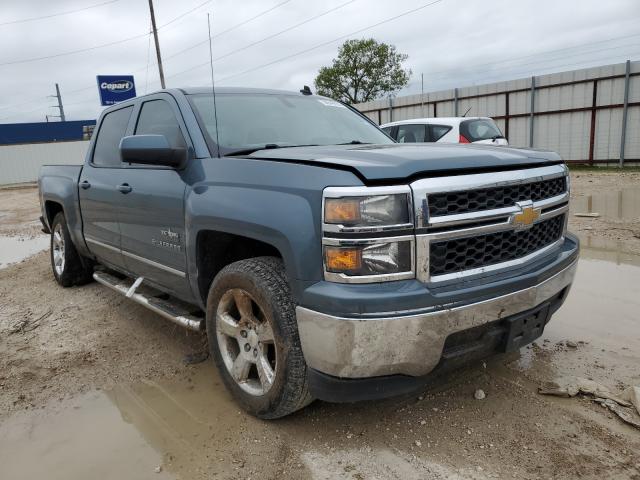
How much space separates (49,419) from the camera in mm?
2922

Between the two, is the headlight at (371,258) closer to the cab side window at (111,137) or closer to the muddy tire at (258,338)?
the muddy tire at (258,338)

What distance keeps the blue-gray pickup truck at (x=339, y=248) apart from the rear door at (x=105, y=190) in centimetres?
62

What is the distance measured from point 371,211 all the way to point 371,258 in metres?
0.19

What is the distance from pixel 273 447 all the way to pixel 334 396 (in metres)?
0.50

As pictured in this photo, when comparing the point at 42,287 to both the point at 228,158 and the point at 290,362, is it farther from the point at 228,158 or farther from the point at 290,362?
the point at 290,362

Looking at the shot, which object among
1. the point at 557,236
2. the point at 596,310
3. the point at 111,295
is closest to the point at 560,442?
the point at 557,236

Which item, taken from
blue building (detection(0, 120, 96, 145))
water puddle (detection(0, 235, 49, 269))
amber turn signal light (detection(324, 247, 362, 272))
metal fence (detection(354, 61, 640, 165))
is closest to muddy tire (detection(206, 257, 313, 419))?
amber turn signal light (detection(324, 247, 362, 272))

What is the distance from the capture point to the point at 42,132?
3603cm

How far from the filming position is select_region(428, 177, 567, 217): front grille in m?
2.17

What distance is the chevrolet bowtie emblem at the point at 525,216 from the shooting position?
2393mm

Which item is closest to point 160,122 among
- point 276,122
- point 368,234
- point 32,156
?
point 276,122

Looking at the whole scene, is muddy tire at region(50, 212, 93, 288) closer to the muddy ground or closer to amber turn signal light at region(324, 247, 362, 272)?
the muddy ground

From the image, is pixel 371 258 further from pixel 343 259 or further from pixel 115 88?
pixel 115 88

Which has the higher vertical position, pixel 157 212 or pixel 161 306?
pixel 157 212
